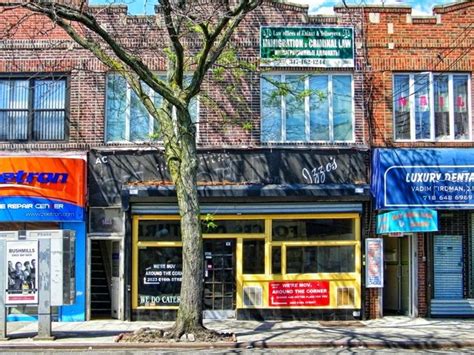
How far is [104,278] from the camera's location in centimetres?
1717

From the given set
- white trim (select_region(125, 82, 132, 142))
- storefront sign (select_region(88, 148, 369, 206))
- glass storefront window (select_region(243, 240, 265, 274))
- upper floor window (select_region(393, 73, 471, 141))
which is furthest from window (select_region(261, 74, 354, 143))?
white trim (select_region(125, 82, 132, 142))

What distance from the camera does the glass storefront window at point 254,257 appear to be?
16.5 meters

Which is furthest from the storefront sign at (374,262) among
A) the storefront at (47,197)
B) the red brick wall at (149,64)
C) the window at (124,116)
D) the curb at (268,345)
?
the storefront at (47,197)

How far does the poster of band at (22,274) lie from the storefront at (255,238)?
3100 mm

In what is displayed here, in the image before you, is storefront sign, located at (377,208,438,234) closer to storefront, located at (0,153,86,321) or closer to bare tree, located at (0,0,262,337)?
bare tree, located at (0,0,262,337)

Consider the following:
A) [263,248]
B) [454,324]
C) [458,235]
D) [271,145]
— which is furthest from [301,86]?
[454,324]

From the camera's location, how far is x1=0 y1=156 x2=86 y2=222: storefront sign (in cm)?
1605

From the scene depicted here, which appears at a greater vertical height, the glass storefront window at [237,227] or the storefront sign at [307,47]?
the storefront sign at [307,47]

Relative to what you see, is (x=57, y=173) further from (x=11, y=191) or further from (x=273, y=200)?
(x=273, y=200)

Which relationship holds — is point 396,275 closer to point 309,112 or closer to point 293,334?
point 293,334

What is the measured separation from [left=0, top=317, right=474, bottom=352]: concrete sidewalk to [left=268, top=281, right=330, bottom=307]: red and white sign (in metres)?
0.53

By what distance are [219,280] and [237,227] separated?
139 centimetres

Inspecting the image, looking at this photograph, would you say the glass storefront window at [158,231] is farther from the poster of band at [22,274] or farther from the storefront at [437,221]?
the storefront at [437,221]

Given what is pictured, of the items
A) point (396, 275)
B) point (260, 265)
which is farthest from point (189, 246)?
point (396, 275)
